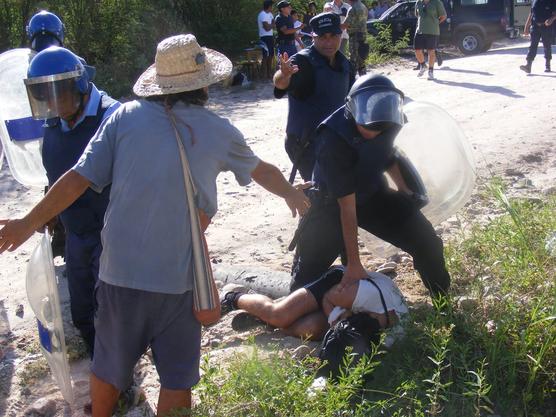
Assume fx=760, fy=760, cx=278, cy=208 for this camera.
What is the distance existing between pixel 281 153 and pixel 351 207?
4459mm

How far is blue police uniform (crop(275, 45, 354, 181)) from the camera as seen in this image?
15.6ft

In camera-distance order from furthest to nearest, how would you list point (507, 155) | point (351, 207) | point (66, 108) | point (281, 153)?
point (281, 153), point (507, 155), point (351, 207), point (66, 108)

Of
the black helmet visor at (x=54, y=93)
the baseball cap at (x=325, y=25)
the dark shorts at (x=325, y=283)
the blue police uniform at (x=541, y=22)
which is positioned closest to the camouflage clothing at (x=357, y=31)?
the blue police uniform at (x=541, y=22)

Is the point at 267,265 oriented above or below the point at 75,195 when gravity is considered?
below

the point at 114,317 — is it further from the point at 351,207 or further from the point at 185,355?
the point at 351,207

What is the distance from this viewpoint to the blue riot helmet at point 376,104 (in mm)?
3719

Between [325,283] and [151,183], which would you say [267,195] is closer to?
[325,283]

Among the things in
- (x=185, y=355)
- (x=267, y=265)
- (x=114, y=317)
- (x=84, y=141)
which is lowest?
(x=267, y=265)

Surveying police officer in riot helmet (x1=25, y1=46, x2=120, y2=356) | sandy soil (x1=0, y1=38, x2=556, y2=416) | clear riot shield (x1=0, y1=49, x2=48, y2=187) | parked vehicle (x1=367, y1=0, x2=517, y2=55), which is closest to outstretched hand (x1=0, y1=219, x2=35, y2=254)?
police officer in riot helmet (x1=25, y1=46, x2=120, y2=356)

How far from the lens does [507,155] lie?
304 inches

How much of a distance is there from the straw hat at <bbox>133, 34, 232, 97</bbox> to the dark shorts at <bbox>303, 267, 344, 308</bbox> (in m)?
1.50

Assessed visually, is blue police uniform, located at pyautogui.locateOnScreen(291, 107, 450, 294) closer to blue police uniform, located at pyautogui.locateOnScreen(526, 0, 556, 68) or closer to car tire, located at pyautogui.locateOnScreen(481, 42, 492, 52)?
blue police uniform, located at pyautogui.locateOnScreen(526, 0, 556, 68)

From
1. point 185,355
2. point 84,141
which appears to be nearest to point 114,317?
point 185,355

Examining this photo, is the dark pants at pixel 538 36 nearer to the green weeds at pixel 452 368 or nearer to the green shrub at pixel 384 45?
the green shrub at pixel 384 45
